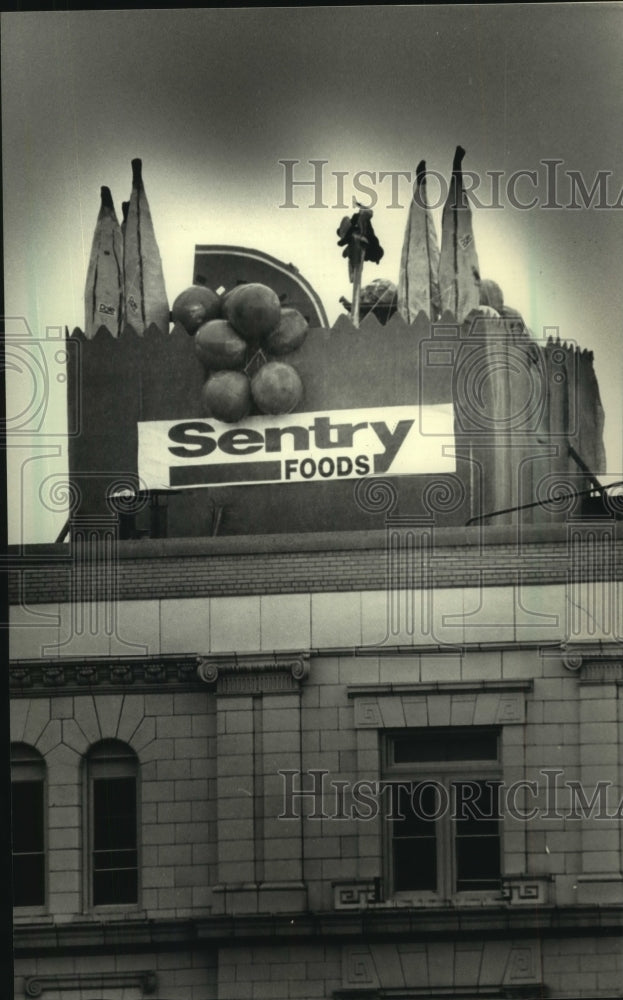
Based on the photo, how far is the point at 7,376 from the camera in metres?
4.54

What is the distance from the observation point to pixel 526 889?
4410 mm

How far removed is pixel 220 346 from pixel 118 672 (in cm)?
110

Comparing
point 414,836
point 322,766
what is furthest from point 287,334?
point 414,836

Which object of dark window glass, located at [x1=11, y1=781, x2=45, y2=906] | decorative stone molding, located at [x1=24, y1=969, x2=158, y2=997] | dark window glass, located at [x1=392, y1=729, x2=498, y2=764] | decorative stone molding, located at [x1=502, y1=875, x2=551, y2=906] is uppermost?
dark window glass, located at [x1=392, y1=729, x2=498, y2=764]

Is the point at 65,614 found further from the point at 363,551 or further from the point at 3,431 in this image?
the point at 363,551

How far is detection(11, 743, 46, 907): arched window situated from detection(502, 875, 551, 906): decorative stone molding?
148 centimetres

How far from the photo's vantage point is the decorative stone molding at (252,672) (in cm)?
444

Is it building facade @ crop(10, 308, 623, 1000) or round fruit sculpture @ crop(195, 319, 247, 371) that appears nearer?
building facade @ crop(10, 308, 623, 1000)

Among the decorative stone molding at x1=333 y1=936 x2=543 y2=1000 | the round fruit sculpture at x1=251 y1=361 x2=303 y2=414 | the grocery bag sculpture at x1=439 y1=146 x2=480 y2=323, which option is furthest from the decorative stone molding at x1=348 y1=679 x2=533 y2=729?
the grocery bag sculpture at x1=439 y1=146 x2=480 y2=323

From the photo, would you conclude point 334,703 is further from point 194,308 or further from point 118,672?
point 194,308

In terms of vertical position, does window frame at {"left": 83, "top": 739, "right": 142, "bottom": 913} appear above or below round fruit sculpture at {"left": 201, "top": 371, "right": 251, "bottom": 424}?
below

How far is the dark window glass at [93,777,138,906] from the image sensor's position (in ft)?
14.6

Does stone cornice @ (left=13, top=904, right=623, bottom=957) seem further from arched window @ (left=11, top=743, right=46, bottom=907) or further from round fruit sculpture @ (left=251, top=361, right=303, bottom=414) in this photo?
round fruit sculpture @ (left=251, top=361, right=303, bottom=414)

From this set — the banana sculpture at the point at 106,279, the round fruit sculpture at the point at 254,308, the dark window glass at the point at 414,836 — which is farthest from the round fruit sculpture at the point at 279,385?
the dark window glass at the point at 414,836
